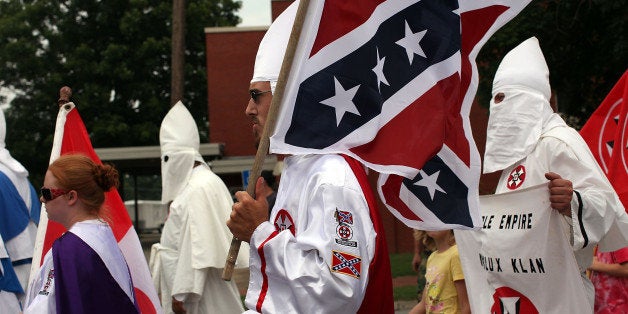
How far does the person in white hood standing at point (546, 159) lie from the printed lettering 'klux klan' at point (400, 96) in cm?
145

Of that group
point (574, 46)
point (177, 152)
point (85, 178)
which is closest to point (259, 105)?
point (85, 178)

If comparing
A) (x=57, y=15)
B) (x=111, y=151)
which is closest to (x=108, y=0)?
(x=57, y=15)

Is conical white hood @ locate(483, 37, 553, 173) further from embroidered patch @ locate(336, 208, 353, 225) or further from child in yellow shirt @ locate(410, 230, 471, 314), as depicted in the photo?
embroidered patch @ locate(336, 208, 353, 225)

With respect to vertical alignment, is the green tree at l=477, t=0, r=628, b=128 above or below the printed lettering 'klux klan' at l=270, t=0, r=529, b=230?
above

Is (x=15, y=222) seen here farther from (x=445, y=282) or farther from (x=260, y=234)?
(x=260, y=234)

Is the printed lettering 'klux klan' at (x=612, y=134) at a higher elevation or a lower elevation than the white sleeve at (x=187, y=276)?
higher

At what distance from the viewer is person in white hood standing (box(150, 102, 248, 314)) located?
8.00m

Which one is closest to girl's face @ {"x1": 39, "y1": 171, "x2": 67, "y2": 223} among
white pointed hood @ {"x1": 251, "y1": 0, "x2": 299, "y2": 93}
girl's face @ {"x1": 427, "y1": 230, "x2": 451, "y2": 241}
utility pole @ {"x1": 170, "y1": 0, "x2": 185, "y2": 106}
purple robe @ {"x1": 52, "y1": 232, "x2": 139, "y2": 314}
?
purple robe @ {"x1": 52, "y1": 232, "x2": 139, "y2": 314}

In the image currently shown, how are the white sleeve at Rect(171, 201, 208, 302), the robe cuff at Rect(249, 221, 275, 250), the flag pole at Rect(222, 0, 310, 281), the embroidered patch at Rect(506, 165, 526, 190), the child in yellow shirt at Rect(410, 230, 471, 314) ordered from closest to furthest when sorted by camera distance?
the robe cuff at Rect(249, 221, 275, 250)
the flag pole at Rect(222, 0, 310, 281)
the embroidered patch at Rect(506, 165, 526, 190)
the child in yellow shirt at Rect(410, 230, 471, 314)
the white sleeve at Rect(171, 201, 208, 302)

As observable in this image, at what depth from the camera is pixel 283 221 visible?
389 centimetres

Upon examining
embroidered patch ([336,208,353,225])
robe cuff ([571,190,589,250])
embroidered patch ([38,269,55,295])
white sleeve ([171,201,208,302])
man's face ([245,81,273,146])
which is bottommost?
white sleeve ([171,201,208,302])

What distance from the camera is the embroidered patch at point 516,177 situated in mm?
6105

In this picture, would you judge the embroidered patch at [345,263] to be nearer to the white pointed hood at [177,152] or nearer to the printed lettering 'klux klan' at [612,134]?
the printed lettering 'klux klan' at [612,134]

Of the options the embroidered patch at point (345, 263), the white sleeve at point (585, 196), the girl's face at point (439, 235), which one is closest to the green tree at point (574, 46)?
the girl's face at point (439, 235)
